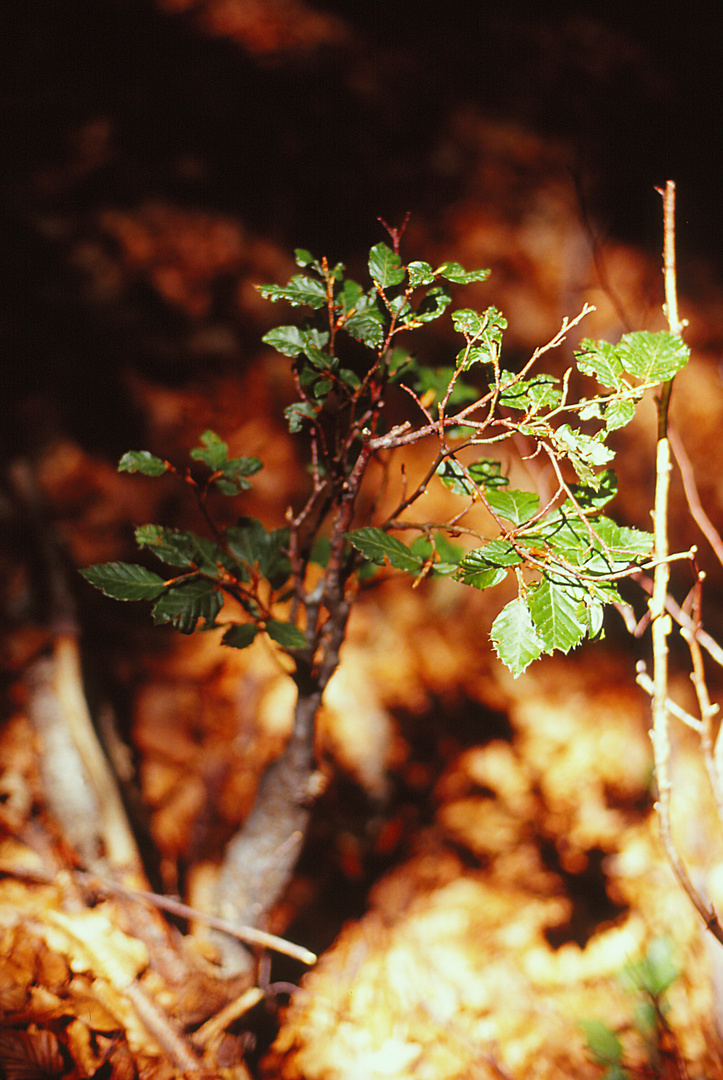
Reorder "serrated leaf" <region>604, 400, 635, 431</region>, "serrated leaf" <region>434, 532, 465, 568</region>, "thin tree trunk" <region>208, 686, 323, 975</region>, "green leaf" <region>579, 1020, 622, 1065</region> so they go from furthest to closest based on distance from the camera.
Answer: "green leaf" <region>579, 1020, 622, 1065</region>, "thin tree trunk" <region>208, 686, 323, 975</region>, "serrated leaf" <region>434, 532, 465, 568</region>, "serrated leaf" <region>604, 400, 635, 431</region>

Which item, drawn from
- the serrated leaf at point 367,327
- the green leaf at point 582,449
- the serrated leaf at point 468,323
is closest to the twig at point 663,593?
the green leaf at point 582,449

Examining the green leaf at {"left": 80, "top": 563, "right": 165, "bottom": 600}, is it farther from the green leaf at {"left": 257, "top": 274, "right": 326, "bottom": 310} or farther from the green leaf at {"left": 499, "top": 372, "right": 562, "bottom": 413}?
the green leaf at {"left": 499, "top": 372, "right": 562, "bottom": 413}

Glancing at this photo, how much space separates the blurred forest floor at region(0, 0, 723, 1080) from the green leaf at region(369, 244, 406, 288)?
882mm

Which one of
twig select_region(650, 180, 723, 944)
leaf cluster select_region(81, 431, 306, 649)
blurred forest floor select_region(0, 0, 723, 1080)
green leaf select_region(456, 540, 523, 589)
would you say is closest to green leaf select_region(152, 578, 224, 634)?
leaf cluster select_region(81, 431, 306, 649)

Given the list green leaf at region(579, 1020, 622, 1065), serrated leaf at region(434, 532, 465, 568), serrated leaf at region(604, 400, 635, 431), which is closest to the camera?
serrated leaf at region(604, 400, 635, 431)

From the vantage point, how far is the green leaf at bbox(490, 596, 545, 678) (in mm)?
551

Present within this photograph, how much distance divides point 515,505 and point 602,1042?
1492 mm

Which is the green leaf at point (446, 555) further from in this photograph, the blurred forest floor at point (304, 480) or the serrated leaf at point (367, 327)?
the blurred forest floor at point (304, 480)

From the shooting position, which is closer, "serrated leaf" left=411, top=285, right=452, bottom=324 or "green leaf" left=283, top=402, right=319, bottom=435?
"serrated leaf" left=411, top=285, right=452, bottom=324

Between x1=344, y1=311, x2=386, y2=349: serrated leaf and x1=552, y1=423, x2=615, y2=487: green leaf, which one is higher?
x1=344, y1=311, x2=386, y2=349: serrated leaf

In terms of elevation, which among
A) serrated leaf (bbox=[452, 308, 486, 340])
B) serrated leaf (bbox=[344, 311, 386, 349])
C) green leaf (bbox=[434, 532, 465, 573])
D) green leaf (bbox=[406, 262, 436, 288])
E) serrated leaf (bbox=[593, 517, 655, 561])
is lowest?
green leaf (bbox=[434, 532, 465, 573])

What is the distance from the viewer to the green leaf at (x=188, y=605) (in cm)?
67

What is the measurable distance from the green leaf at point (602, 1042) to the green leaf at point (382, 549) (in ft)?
4.66

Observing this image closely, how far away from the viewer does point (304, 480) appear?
1.68m
